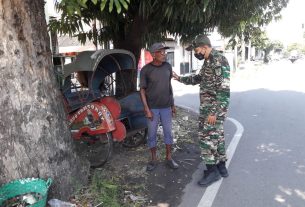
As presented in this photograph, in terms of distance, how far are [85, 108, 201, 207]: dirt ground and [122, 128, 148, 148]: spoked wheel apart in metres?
0.09

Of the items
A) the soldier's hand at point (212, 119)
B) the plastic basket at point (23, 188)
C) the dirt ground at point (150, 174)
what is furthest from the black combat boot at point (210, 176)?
the plastic basket at point (23, 188)

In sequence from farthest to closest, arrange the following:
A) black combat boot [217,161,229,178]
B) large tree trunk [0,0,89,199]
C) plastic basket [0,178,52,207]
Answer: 1. black combat boot [217,161,229,178]
2. large tree trunk [0,0,89,199]
3. plastic basket [0,178,52,207]

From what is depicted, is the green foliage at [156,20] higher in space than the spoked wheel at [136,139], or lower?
higher

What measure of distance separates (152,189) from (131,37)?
4056 mm

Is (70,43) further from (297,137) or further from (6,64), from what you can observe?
(6,64)

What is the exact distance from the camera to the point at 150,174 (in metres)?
5.78

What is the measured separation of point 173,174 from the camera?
581 cm

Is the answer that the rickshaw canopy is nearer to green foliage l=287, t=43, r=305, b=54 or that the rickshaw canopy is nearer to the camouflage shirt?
the camouflage shirt

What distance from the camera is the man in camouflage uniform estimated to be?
531cm

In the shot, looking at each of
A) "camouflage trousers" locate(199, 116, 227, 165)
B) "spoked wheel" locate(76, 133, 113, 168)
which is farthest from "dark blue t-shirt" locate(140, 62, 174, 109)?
"spoked wheel" locate(76, 133, 113, 168)

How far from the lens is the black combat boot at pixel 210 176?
5.37 m

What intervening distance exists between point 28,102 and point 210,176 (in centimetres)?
276

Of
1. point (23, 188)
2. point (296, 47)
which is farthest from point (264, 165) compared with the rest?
point (296, 47)

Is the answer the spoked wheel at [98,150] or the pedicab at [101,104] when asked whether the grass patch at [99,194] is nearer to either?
the spoked wheel at [98,150]
